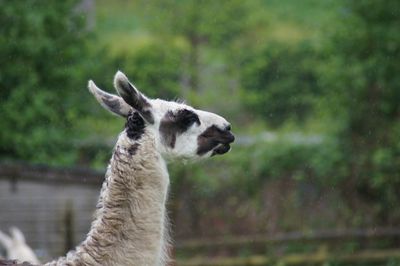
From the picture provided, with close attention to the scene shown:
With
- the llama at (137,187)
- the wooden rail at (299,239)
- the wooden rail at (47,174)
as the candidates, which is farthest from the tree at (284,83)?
the llama at (137,187)

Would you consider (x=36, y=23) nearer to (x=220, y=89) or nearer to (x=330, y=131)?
(x=220, y=89)

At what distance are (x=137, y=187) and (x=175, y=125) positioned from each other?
459 millimetres

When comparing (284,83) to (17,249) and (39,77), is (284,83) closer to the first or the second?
(39,77)

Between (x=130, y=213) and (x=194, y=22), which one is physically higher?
(x=194, y=22)

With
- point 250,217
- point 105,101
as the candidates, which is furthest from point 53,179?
point 105,101

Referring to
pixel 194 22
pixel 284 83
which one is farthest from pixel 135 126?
pixel 284 83

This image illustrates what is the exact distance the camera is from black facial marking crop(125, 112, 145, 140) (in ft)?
18.9

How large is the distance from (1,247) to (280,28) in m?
23.3

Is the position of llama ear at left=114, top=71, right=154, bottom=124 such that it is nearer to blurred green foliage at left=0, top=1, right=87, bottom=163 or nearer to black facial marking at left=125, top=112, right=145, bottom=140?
black facial marking at left=125, top=112, right=145, bottom=140

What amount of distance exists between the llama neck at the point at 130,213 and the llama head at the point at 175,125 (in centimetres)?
12

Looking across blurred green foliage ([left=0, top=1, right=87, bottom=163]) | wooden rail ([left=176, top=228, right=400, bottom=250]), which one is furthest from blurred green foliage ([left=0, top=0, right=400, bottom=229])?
wooden rail ([left=176, top=228, right=400, bottom=250])

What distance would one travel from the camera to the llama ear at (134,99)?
5.70 metres

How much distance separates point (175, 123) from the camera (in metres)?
5.94

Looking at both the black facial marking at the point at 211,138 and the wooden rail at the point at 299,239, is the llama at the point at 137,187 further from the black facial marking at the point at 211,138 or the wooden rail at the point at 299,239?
the wooden rail at the point at 299,239
